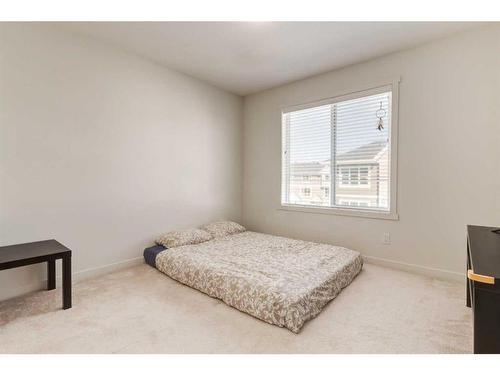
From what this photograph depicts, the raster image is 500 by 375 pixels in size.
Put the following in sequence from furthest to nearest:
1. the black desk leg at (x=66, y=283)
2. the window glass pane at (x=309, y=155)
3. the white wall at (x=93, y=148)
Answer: the window glass pane at (x=309, y=155)
the white wall at (x=93, y=148)
the black desk leg at (x=66, y=283)

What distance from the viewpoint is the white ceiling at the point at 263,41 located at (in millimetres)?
2258

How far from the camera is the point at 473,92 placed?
90.9 inches

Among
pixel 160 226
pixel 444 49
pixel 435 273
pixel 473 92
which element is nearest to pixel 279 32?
pixel 444 49

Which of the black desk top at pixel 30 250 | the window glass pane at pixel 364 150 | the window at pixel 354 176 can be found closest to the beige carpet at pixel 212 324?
the black desk top at pixel 30 250

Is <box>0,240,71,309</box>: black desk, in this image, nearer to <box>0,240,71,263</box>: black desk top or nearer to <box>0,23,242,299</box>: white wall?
<box>0,240,71,263</box>: black desk top

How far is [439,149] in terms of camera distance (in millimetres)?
2480

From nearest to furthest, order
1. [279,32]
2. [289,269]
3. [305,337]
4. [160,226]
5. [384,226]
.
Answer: [305,337] → [289,269] → [279,32] → [384,226] → [160,226]

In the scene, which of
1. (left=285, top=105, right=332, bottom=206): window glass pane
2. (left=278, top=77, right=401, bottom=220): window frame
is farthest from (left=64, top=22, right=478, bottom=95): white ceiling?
(left=285, top=105, right=332, bottom=206): window glass pane

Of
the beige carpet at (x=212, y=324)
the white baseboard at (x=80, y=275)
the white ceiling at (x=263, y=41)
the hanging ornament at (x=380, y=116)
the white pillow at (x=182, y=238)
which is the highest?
the white ceiling at (x=263, y=41)

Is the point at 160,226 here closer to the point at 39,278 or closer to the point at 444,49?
the point at 39,278

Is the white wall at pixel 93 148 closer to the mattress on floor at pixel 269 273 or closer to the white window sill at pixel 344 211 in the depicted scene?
the mattress on floor at pixel 269 273

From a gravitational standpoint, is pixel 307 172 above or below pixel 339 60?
below

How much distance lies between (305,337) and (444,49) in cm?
293

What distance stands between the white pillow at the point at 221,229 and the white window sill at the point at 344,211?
749 mm
